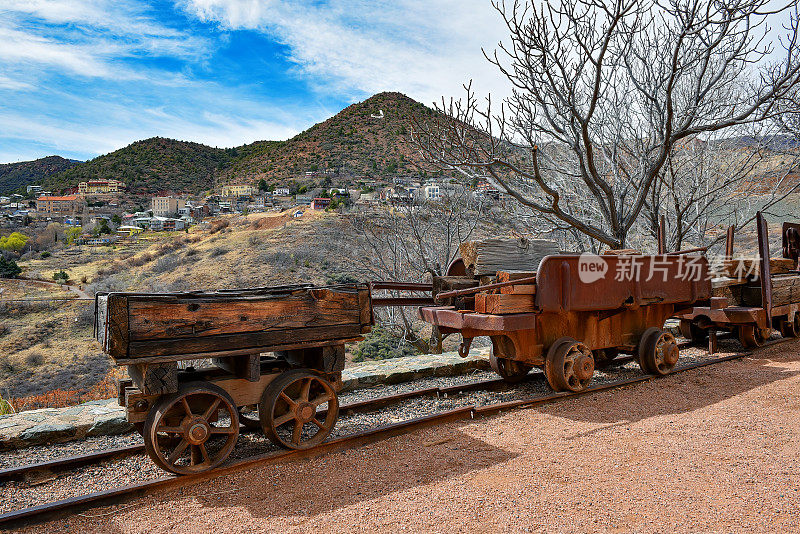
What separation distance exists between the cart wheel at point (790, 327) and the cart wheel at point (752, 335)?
111cm

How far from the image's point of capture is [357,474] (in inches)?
150

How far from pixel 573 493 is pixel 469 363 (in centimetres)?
364

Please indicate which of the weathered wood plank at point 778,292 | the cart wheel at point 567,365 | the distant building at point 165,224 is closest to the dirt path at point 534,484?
the cart wheel at point 567,365

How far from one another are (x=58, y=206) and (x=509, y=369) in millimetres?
82088

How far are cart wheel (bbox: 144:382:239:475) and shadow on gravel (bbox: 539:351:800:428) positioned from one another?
312 centimetres

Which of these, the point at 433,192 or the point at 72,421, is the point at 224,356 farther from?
the point at 433,192

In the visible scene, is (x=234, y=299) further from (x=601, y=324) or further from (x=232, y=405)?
(x=601, y=324)

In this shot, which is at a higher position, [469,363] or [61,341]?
[469,363]

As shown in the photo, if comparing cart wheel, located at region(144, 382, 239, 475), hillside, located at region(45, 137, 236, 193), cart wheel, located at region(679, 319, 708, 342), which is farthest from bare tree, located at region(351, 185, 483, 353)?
hillside, located at region(45, 137, 236, 193)

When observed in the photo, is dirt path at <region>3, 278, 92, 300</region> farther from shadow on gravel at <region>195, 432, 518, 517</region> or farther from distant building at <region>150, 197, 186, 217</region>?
shadow on gravel at <region>195, 432, 518, 517</region>

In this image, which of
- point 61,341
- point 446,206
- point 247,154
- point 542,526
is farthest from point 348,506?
point 247,154

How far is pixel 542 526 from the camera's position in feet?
9.84

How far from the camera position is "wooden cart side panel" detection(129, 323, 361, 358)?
349 centimetres

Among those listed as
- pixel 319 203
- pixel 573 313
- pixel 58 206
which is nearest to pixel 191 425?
pixel 573 313
